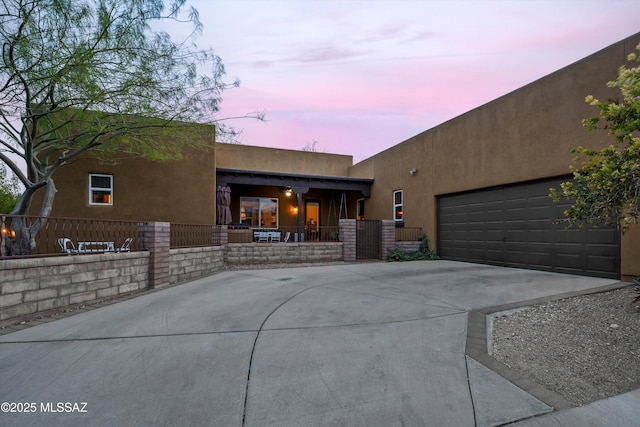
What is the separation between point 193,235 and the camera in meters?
9.58

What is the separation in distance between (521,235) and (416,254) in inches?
154

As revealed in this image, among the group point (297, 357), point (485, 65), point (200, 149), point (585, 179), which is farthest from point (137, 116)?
point (485, 65)

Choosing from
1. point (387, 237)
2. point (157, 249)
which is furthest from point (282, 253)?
point (157, 249)

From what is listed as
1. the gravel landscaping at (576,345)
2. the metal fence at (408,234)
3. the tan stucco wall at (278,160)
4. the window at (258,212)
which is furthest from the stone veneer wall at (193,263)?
the tan stucco wall at (278,160)

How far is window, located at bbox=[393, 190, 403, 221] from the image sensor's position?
14711 millimetres

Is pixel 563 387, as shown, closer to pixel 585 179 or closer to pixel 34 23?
pixel 585 179

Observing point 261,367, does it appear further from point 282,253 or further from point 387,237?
point 387,237

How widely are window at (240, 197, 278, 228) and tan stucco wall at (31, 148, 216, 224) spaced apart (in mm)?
4068

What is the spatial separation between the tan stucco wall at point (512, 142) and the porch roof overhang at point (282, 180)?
284 centimetres

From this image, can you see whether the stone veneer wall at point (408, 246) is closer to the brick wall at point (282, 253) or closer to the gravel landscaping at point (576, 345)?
the brick wall at point (282, 253)

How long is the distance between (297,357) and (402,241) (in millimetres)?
10159

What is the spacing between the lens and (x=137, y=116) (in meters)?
7.71

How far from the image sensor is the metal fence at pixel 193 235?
29.3 ft

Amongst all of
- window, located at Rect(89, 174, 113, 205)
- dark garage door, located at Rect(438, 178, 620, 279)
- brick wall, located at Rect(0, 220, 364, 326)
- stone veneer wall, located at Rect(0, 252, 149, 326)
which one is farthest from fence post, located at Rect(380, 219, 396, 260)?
window, located at Rect(89, 174, 113, 205)
